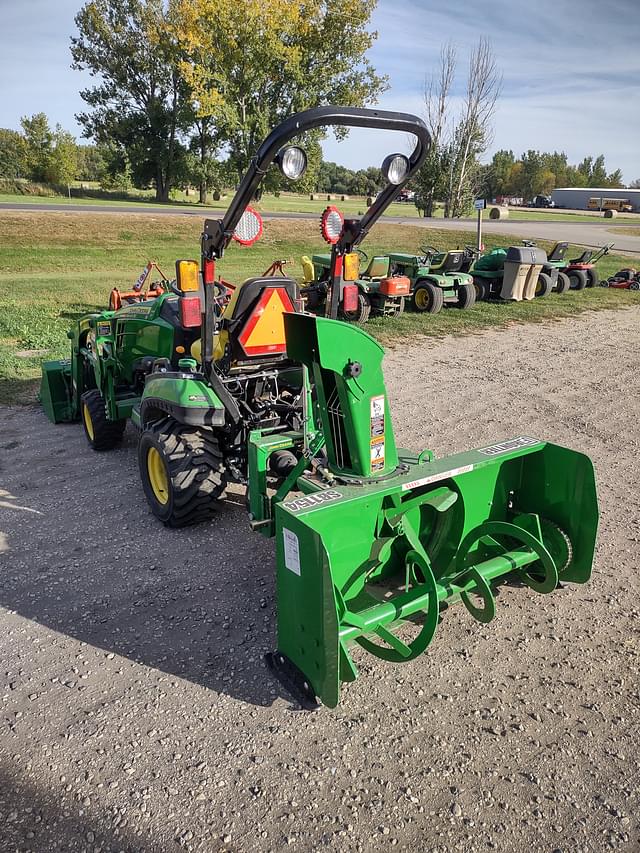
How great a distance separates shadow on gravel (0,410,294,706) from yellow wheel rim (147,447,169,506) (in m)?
0.19

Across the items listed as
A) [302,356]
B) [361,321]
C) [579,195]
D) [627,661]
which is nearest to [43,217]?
[361,321]

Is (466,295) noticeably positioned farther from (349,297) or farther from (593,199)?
(593,199)

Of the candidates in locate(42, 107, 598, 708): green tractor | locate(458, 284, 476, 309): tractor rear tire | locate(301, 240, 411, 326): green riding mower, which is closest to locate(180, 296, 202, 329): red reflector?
locate(42, 107, 598, 708): green tractor

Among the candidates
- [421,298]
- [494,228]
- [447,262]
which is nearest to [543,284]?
[447,262]

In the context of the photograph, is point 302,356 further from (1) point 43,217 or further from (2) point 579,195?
(2) point 579,195

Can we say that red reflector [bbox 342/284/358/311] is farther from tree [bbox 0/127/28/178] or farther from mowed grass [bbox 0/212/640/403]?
tree [bbox 0/127/28/178]

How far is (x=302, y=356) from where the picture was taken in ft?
10.9

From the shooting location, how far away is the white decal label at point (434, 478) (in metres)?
3.21

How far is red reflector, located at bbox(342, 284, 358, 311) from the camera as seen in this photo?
427 cm

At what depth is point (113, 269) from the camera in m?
17.5

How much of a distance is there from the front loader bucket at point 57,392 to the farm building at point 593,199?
76.1 meters

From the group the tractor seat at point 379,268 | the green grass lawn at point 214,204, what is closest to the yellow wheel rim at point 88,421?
the tractor seat at point 379,268

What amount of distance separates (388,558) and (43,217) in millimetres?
22901

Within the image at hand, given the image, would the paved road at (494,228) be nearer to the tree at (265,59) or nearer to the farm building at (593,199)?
the tree at (265,59)
